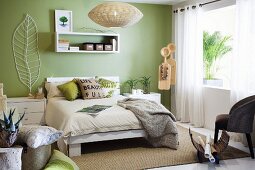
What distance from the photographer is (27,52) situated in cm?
539

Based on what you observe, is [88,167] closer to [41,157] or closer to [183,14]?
[41,157]

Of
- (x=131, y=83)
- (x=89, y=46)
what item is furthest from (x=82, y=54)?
(x=131, y=83)

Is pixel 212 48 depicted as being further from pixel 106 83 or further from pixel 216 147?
pixel 216 147

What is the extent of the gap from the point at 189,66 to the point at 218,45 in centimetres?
65

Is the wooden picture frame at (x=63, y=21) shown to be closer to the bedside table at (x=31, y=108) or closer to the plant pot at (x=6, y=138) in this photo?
the bedside table at (x=31, y=108)

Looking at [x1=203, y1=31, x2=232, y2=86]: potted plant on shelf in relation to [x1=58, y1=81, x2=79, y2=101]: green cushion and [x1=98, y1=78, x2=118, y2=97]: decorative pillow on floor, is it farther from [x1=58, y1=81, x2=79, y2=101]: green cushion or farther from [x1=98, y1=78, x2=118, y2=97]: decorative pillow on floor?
[x1=58, y1=81, x2=79, y2=101]: green cushion

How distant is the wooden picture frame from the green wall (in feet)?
0.33

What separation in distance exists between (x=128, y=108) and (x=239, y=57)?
6.02ft

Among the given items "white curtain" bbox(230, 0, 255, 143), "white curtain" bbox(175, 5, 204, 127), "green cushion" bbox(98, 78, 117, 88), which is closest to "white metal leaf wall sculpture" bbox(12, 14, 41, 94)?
"green cushion" bbox(98, 78, 117, 88)

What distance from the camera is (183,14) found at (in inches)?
228

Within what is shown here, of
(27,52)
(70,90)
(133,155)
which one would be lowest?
(133,155)

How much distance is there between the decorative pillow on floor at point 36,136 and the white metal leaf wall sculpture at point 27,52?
3.31 m

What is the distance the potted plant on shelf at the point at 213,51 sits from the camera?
5348mm

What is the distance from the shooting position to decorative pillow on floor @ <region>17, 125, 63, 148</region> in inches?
81.0
